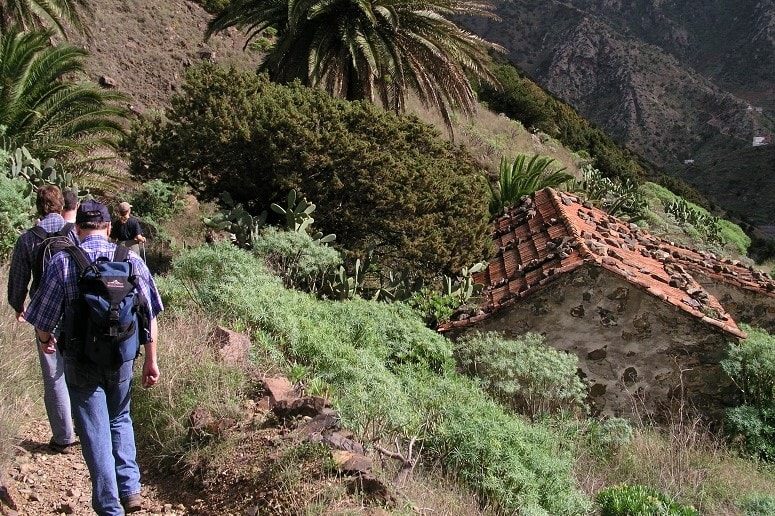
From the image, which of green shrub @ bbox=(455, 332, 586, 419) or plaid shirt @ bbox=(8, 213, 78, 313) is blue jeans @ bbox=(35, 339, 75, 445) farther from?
green shrub @ bbox=(455, 332, 586, 419)

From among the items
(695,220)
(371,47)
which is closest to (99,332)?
(371,47)

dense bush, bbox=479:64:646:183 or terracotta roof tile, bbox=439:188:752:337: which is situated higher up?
dense bush, bbox=479:64:646:183

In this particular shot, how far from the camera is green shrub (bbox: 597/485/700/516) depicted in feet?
17.0

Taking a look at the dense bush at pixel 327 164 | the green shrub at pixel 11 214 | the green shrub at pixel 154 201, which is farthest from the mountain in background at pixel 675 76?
the green shrub at pixel 11 214

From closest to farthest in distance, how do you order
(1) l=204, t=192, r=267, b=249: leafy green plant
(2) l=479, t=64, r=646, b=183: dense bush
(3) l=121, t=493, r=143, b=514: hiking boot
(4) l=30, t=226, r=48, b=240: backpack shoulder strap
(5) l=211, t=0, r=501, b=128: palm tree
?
(3) l=121, t=493, r=143, b=514: hiking boot
(4) l=30, t=226, r=48, b=240: backpack shoulder strap
(1) l=204, t=192, r=267, b=249: leafy green plant
(5) l=211, t=0, r=501, b=128: palm tree
(2) l=479, t=64, r=646, b=183: dense bush

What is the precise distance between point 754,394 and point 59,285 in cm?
727

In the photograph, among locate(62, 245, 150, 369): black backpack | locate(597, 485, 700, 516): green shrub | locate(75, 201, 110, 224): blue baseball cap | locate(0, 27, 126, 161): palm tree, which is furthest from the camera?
locate(0, 27, 126, 161): palm tree

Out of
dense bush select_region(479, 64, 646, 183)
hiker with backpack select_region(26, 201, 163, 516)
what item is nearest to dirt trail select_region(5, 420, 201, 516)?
hiker with backpack select_region(26, 201, 163, 516)

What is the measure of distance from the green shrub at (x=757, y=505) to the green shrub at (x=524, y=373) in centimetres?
186

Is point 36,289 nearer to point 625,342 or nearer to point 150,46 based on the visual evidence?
point 625,342

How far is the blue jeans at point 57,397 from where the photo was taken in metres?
4.33

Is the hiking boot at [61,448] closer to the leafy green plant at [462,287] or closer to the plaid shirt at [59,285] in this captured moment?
the plaid shirt at [59,285]

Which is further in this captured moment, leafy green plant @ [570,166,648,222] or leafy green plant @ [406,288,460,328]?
leafy green plant @ [570,166,648,222]

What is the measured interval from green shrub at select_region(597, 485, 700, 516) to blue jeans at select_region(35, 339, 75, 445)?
391 centimetres
